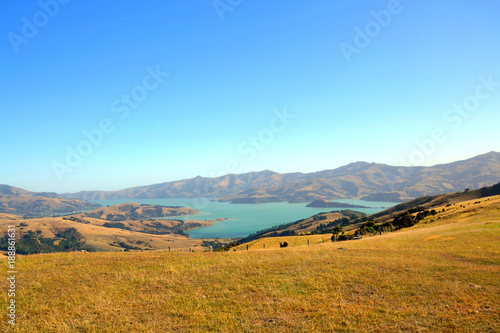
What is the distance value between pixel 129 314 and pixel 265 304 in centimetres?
781

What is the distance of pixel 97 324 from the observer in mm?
12867

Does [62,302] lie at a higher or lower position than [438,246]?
higher

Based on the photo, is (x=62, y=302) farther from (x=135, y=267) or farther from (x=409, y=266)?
(x=409, y=266)

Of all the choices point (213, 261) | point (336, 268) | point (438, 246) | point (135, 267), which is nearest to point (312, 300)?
point (336, 268)

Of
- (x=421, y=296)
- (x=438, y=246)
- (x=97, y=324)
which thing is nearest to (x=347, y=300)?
(x=421, y=296)

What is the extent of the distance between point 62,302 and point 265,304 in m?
12.9

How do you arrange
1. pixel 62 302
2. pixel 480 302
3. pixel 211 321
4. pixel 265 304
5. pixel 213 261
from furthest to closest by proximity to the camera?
pixel 213 261
pixel 62 302
pixel 265 304
pixel 480 302
pixel 211 321

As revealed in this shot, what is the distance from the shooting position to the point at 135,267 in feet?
78.9

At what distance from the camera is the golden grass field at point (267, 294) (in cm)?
1237

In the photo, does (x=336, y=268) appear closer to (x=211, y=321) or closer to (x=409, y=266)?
(x=409, y=266)

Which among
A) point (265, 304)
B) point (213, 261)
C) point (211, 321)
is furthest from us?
point (213, 261)

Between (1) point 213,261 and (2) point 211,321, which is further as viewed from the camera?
(1) point 213,261

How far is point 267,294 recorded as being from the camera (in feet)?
53.9

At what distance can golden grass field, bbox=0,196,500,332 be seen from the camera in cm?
1237
